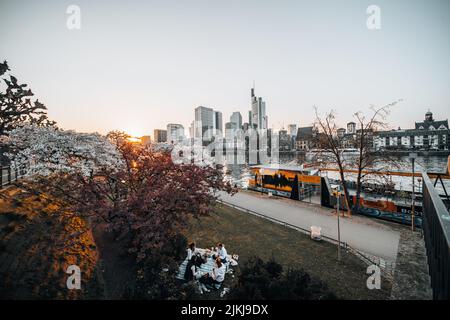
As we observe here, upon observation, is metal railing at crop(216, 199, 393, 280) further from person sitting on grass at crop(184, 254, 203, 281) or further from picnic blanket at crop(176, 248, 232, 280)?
person sitting on grass at crop(184, 254, 203, 281)

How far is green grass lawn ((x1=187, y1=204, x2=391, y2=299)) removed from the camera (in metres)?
8.19

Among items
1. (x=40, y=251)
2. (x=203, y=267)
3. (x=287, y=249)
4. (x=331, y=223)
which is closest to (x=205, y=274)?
(x=203, y=267)

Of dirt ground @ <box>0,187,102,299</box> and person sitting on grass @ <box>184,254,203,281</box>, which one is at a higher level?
dirt ground @ <box>0,187,102,299</box>

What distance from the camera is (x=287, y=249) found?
444 inches

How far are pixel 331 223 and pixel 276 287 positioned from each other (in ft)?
38.3

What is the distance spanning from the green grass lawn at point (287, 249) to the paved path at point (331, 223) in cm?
186

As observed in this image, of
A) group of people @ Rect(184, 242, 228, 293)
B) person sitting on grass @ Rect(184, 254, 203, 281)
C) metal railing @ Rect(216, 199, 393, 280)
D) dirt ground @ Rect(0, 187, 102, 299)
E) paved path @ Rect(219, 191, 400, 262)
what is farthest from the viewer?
paved path @ Rect(219, 191, 400, 262)

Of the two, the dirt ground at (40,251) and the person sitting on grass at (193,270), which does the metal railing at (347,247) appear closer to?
the person sitting on grass at (193,270)

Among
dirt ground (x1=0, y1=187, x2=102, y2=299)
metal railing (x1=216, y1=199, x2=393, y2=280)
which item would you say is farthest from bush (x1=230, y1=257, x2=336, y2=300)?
metal railing (x1=216, y1=199, x2=393, y2=280)

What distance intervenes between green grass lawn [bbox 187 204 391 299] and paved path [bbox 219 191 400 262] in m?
1.86

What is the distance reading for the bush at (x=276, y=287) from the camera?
5684 millimetres

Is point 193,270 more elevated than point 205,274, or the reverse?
point 193,270

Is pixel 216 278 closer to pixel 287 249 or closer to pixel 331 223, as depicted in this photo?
pixel 287 249

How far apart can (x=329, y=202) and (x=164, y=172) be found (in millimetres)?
16924
